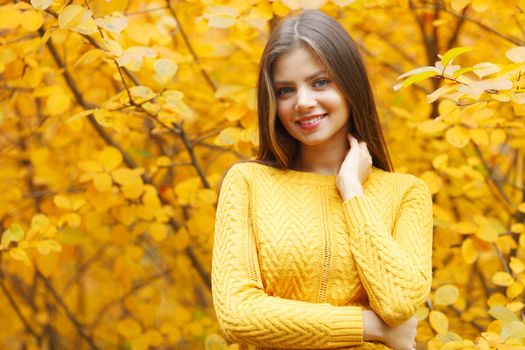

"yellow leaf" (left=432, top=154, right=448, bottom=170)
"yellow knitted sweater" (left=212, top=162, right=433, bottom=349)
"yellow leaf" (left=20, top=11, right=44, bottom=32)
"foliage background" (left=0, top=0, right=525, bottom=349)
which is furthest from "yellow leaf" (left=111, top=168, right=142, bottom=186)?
"yellow leaf" (left=432, top=154, right=448, bottom=170)

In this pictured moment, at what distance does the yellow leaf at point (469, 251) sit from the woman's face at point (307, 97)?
0.96 m

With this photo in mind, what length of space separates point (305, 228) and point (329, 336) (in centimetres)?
32

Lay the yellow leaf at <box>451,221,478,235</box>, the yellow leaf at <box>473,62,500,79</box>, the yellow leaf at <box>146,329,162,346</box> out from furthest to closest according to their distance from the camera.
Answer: the yellow leaf at <box>146,329,162,346</box>, the yellow leaf at <box>451,221,478,235</box>, the yellow leaf at <box>473,62,500,79</box>

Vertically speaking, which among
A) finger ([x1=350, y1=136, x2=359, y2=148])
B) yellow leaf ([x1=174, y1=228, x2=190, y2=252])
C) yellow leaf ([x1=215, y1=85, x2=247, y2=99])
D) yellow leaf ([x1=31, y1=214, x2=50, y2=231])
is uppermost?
yellow leaf ([x1=215, y1=85, x2=247, y2=99])

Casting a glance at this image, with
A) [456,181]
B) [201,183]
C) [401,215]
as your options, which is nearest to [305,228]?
[401,215]

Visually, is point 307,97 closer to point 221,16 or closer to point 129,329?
point 221,16

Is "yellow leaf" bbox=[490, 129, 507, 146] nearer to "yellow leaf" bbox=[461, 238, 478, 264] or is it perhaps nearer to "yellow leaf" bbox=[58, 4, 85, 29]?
"yellow leaf" bbox=[461, 238, 478, 264]

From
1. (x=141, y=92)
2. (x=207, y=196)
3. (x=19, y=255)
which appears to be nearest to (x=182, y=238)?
(x=207, y=196)

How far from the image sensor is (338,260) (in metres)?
1.93

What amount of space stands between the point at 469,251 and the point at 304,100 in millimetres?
1137

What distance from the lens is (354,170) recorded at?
2.04 metres

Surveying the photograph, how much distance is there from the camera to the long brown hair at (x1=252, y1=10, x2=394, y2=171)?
201 cm

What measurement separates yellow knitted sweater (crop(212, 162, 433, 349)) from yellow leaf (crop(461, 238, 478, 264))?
679mm

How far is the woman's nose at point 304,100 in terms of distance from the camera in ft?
6.44
